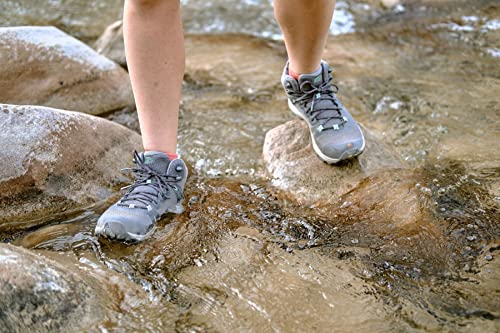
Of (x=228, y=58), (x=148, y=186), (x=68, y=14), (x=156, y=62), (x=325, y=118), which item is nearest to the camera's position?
(x=156, y=62)

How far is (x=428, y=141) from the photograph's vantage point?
3.14 meters

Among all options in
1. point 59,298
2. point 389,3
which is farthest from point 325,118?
point 389,3

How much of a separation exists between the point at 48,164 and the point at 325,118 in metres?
1.23

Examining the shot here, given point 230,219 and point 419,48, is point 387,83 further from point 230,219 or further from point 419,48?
point 230,219

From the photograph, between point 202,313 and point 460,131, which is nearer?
point 202,313

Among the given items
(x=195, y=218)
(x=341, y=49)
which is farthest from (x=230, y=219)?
(x=341, y=49)

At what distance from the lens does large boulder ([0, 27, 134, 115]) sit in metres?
3.44

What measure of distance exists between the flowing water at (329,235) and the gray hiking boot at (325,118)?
0.18m

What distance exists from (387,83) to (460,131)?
0.87 meters

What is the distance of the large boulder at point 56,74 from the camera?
3443 mm

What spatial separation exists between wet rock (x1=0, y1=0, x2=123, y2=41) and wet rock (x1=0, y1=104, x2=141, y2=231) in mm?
2783

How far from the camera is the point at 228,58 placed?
15.3 feet

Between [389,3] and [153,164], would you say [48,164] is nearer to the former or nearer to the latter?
[153,164]

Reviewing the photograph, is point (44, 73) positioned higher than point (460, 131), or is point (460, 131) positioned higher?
point (44, 73)
